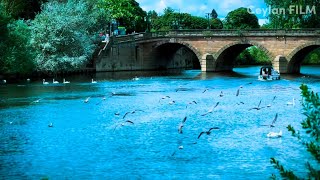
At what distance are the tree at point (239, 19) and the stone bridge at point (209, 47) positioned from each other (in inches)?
2051

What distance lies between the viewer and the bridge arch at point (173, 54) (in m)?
83.8

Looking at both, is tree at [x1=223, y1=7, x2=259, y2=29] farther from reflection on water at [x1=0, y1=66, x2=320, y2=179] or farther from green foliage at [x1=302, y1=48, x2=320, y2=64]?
reflection on water at [x1=0, y1=66, x2=320, y2=179]

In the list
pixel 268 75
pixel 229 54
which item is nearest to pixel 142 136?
pixel 268 75

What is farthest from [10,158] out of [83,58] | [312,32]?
[312,32]

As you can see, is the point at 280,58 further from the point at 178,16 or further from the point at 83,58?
the point at 178,16

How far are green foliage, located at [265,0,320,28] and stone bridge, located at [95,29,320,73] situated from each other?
10.5 metres

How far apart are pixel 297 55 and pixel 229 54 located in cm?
1246

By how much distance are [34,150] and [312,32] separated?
53.5 metres

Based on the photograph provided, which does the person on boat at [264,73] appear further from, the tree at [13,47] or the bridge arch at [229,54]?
the tree at [13,47]

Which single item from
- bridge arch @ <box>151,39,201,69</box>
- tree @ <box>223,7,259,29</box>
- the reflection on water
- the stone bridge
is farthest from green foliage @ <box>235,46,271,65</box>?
the reflection on water

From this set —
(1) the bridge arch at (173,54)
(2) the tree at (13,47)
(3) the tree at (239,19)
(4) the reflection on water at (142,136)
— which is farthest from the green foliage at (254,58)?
(4) the reflection on water at (142,136)

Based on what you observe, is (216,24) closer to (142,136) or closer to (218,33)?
(218,33)

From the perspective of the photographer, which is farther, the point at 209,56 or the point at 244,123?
the point at 209,56

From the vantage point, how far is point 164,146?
27.5 m
